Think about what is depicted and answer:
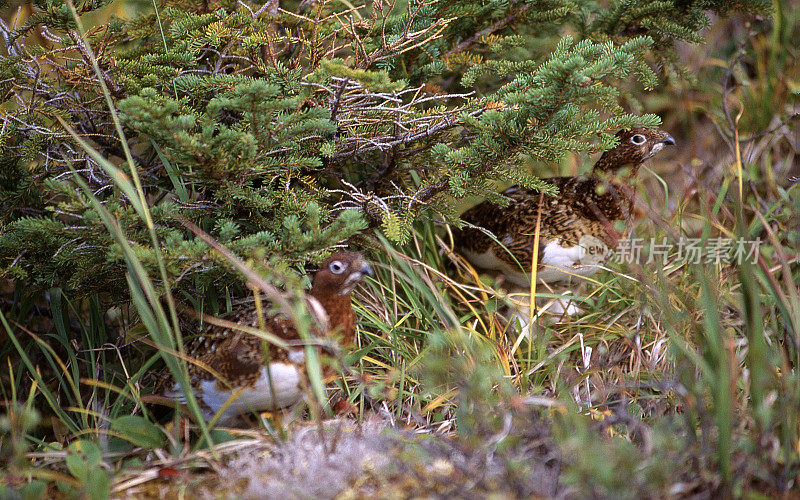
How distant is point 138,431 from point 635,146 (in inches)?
100

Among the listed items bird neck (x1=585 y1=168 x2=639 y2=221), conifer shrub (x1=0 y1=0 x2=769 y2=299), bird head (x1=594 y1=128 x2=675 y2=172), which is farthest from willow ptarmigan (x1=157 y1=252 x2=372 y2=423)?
bird head (x1=594 y1=128 x2=675 y2=172)

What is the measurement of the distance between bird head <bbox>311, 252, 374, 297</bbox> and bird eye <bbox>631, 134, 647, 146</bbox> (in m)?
1.60

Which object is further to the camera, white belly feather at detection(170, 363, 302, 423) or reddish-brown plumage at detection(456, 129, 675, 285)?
reddish-brown plumage at detection(456, 129, 675, 285)

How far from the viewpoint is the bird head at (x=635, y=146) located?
3148 millimetres

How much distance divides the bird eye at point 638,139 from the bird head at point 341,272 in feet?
5.26

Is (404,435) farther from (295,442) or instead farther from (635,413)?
(635,413)

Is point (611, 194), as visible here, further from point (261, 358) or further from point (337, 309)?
point (261, 358)

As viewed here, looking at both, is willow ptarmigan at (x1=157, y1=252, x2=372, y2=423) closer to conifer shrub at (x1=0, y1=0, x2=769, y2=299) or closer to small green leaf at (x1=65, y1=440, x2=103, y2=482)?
conifer shrub at (x1=0, y1=0, x2=769, y2=299)

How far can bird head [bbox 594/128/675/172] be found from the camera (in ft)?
10.3

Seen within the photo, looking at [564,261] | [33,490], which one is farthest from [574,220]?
[33,490]

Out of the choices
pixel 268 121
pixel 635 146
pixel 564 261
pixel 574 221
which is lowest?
pixel 564 261

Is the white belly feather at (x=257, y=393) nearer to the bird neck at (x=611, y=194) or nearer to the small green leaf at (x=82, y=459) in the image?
the small green leaf at (x=82, y=459)

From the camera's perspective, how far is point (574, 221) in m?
3.15

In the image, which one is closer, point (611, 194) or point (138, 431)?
point (138, 431)
